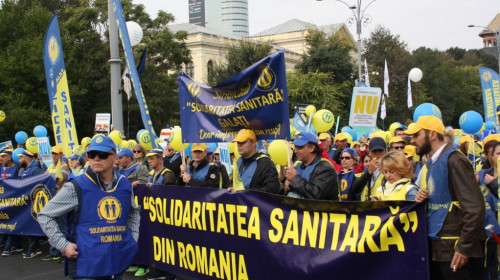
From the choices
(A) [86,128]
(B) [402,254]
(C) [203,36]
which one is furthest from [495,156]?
(C) [203,36]

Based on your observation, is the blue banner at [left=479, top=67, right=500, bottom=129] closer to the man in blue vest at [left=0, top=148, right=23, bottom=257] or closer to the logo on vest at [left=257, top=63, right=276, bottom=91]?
the logo on vest at [left=257, top=63, right=276, bottom=91]

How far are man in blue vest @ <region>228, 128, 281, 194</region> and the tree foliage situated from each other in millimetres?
23267

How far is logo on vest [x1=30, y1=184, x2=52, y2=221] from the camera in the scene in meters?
8.76

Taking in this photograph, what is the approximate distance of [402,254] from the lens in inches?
159

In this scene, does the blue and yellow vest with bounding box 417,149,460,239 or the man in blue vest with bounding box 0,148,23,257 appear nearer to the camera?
the blue and yellow vest with bounding box 417,149,460,239

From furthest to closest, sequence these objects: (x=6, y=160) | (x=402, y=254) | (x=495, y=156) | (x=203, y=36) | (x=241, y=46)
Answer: (x=203, y=36), (x=241, y=46), (x=6, y=160), (x=495, y=156), (x=402, y=254)

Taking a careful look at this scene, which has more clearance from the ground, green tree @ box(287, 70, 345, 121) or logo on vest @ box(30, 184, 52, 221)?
green tree @ box(287, 70, 345, 121)

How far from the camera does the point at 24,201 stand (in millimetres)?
8992

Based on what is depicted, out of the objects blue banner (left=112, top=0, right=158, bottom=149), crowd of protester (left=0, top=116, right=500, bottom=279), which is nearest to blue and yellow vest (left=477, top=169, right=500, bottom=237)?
crowd of protester (left=0, top=116, right=500, bottom=279)

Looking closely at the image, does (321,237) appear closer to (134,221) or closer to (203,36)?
(134,221)

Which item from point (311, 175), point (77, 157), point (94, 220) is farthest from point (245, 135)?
point (77, 157)

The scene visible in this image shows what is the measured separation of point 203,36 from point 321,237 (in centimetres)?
5541

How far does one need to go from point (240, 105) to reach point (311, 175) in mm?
1205

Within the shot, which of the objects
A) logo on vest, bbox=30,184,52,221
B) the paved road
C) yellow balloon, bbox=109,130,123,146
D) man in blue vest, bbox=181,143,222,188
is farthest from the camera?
yellow balloon, bbox=109,130,123,146
